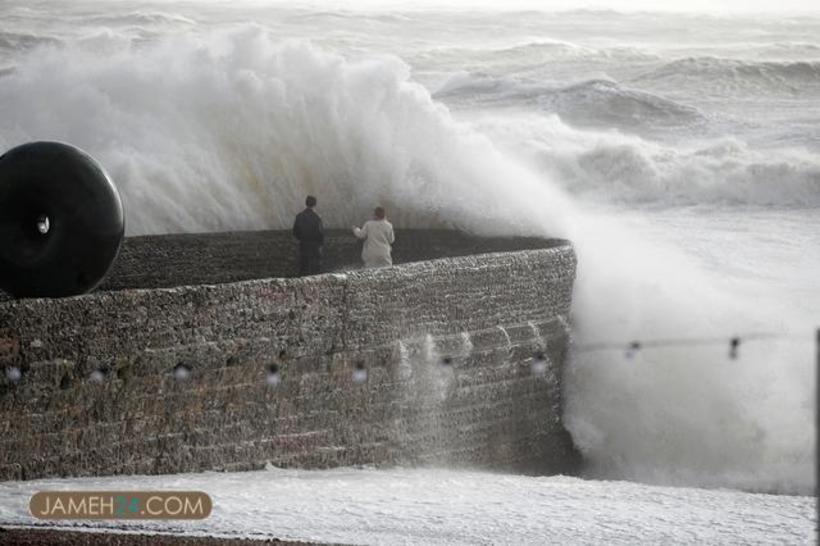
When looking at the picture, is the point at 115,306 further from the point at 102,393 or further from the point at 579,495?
the point at 579,495

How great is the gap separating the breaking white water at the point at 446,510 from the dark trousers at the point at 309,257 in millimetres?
2409

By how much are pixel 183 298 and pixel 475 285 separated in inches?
114

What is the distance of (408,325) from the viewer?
10.8 m

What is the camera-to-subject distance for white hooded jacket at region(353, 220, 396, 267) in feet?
40.1

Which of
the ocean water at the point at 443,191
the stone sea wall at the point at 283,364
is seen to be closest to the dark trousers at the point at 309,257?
the stone sea wall at the point at 283,364

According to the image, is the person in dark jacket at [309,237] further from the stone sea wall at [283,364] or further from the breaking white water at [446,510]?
the breaking white water at [446,510]

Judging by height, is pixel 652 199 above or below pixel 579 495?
below

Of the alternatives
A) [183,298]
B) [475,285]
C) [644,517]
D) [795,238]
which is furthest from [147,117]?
[795,238]

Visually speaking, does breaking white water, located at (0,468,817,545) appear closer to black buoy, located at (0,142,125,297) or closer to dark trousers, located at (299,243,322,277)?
black buoy, located at (0,142,125,297)

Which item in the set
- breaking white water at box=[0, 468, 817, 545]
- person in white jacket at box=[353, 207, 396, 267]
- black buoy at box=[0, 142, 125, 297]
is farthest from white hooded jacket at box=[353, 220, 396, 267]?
black buoy at box=[0, 142, 125, 297]

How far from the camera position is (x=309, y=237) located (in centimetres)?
1266

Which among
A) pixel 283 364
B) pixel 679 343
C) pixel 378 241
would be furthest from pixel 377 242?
pixel 679 343

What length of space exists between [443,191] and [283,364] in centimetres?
523

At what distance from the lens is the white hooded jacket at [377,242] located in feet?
40.1
